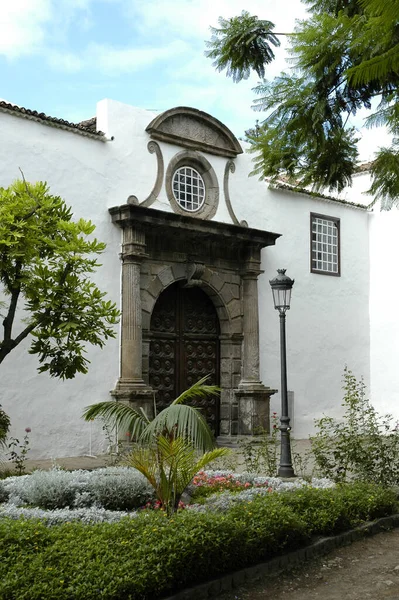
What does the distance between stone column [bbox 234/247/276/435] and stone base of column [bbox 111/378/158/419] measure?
6.89 feet

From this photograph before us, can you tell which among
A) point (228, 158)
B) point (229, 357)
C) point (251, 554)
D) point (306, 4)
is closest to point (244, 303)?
point (229, 357)

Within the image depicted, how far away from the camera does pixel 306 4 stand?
6.54 meters

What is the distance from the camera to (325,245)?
1522cm

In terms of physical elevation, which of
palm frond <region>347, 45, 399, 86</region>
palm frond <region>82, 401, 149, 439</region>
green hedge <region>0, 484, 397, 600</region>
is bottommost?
green hedge <region>0, 484, 397, 600</region>

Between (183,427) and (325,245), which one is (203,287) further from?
(183,427)

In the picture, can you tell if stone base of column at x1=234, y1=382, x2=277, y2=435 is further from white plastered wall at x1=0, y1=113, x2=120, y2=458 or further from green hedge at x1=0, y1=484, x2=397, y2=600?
green hedge at x1=0, y1=484, x2=397, y2=600

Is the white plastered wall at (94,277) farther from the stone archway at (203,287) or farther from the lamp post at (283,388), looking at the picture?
the lamp post at (283,388)

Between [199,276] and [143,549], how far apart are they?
8.07 metres

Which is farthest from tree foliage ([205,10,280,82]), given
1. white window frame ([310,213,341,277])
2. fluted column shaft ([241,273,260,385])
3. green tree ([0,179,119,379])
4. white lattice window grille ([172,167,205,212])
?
white window frame ([310,213,341,277])

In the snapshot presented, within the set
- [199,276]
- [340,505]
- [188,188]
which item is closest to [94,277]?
[199,276]

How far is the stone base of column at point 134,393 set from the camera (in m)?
11.0

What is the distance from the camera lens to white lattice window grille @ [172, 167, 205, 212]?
1244 cm

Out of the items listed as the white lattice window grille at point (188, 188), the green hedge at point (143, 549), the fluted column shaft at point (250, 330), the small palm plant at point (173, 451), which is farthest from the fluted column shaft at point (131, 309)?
the green hedge at point (143, 549)

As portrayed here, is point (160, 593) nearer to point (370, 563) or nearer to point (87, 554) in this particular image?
point (87, 554)
